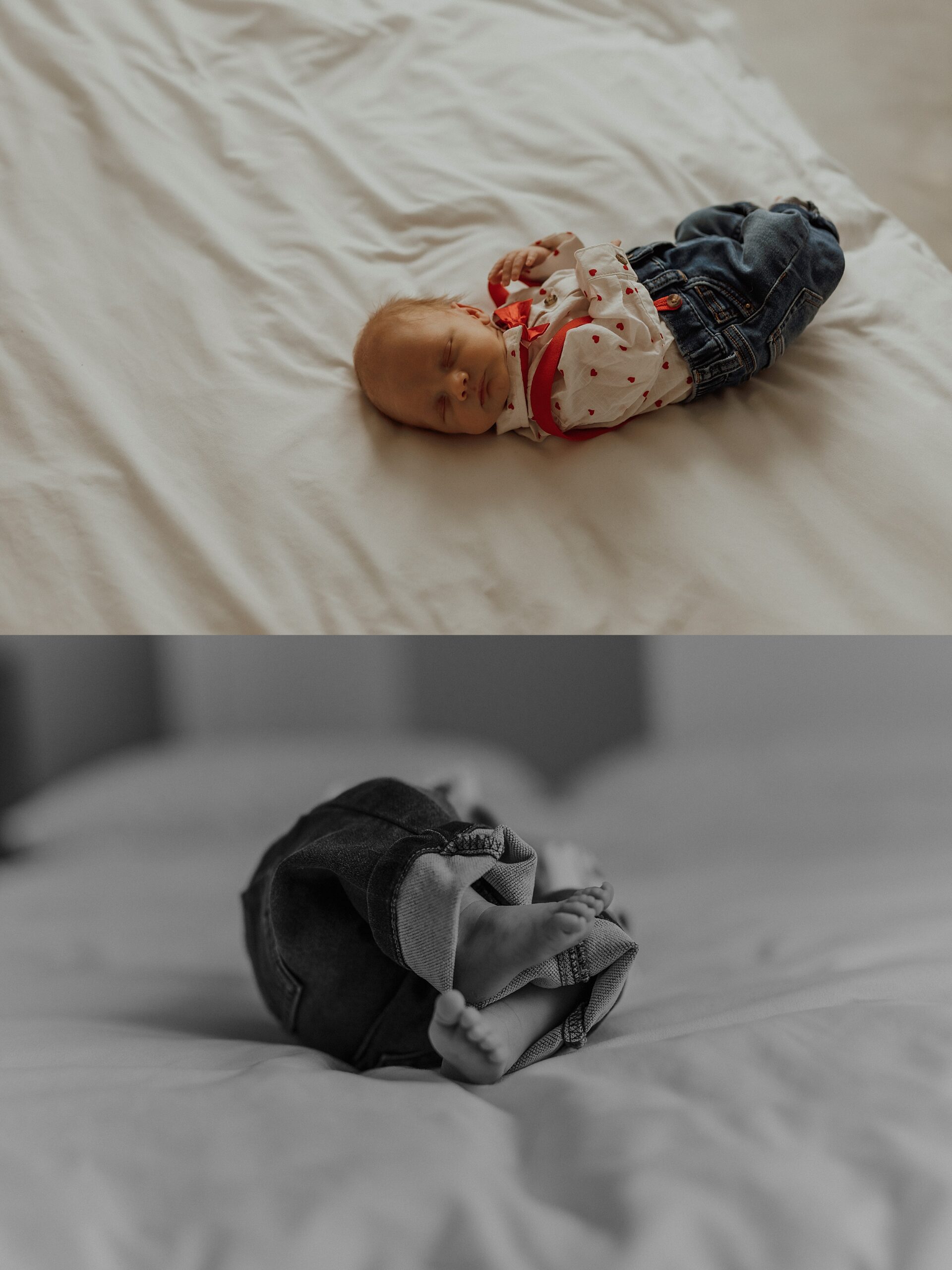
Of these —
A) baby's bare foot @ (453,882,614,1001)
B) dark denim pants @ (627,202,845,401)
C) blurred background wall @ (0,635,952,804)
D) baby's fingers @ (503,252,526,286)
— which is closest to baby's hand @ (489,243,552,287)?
baby's fingers @ (503,252,526,286)

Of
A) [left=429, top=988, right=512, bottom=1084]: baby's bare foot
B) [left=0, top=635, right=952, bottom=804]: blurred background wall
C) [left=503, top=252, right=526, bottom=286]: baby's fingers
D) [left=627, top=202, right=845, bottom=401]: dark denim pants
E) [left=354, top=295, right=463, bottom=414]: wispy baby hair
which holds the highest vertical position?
[left=627, top=202, right=845, bottom=401]: dark denim pants

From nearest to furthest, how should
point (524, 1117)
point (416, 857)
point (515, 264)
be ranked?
1. point (524, 1117)
2. point (416, 857)
3. point (515, 264)

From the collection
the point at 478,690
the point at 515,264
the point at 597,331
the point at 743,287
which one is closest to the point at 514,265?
the point at 515,264

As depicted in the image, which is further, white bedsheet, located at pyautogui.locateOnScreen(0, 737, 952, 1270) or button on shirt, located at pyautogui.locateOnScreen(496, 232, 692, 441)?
button on shirt, located at pyautogui.locateOnScreen(496, 232, 692, 441)

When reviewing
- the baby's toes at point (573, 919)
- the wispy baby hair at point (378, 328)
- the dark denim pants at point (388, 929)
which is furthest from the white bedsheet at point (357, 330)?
the baby's toes at point (573, 919)

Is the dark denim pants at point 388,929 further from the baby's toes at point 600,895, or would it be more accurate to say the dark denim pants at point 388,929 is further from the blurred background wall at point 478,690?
the blurred background wall at point 478,690

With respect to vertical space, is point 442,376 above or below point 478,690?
above

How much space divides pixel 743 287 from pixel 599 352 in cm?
20

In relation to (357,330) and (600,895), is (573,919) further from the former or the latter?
(357,330)

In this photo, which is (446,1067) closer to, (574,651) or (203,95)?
(574,651)

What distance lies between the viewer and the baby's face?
102cm

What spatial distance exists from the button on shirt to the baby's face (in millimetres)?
23

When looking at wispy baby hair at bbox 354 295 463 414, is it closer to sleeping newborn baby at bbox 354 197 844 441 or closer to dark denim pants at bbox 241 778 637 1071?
sleeping newborn baby at bbox 354 197 844 441

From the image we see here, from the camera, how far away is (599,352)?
1056mm
